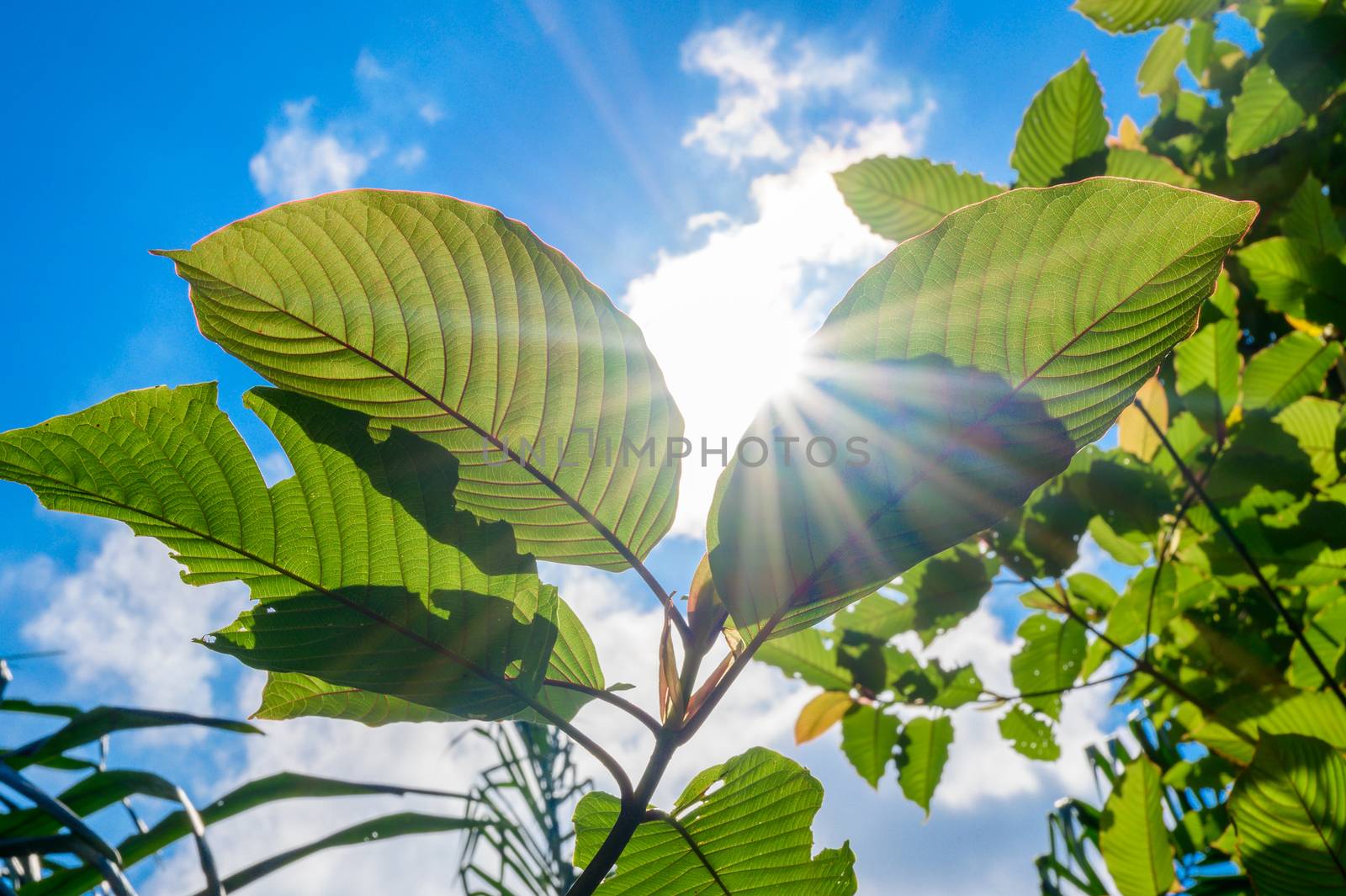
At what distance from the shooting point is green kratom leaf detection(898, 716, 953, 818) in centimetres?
160

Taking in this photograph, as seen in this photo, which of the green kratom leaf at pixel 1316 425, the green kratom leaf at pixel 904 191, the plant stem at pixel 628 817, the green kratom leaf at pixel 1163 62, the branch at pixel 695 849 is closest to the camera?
the plant stem at pixel 628 817

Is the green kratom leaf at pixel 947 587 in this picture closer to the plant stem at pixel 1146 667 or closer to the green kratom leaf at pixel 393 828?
A: the plant stem at pixel 1146 667

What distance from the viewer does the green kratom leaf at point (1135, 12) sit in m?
1.56

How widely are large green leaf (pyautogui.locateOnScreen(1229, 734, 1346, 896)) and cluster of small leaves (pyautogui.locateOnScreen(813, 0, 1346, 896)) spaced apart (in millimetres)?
318

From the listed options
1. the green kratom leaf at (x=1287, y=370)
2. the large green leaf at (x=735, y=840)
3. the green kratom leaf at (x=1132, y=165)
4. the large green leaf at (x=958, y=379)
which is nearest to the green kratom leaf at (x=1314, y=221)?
the green kratom leaf at (x=1287, y=370)

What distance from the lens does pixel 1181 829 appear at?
5.42 ft

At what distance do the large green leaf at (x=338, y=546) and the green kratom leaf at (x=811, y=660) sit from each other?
1.24 m

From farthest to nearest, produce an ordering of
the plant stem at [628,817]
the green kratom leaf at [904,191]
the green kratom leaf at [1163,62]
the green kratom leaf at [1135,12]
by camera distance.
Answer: the green kratom leaf at [1163,62] < the green kratom leaf at [1135,12] < the green kratom leaf at [904,191] < the plant stem at [628,817]

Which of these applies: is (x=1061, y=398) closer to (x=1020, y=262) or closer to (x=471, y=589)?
(x=1020, y=262)

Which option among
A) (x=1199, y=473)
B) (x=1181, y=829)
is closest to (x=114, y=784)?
(x=1199, y=473)

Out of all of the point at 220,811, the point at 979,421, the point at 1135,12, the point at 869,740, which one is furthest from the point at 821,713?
the point at 1135,12

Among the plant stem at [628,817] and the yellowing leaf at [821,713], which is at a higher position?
the yellowing leaf at [821,713]

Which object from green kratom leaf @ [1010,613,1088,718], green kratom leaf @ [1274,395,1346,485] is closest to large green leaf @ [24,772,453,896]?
green kratom leaf @ [1010,613,1088,718]

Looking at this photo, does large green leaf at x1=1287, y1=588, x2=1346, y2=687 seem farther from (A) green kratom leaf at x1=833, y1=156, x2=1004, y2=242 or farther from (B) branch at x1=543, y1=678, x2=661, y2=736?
(B) branch at x1=543, y1=678, x2=661, y2=736
